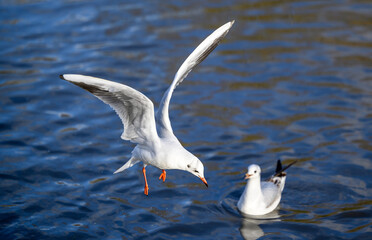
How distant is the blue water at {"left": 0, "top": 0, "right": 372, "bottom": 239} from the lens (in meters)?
8.93

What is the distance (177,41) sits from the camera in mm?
15297

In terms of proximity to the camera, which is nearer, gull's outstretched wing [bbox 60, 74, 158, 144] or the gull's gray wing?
gull's outstretched wing [bbox 60, 74, 158, 144]

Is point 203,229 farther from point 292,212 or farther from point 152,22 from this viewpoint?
point 152,22

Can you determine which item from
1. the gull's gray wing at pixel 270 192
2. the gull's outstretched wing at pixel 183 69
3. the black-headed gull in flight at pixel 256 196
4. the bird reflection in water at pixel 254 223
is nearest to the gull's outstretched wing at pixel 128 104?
the gull's outstretched wing at pixel 183 69

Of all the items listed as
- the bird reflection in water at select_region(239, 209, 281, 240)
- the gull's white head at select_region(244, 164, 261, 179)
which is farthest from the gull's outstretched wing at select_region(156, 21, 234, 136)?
the bird reflection in water at select_region(239, 209, 281, 240)

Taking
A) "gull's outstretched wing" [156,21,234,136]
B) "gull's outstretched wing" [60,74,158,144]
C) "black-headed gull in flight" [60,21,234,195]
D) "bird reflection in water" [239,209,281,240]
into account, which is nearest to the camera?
"gull's outstretched wing" [60,74,158,144]

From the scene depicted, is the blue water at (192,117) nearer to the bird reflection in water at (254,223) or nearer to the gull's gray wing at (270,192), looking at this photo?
the bird reflection in water at (254,223)

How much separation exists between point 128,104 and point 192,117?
4.33 metres

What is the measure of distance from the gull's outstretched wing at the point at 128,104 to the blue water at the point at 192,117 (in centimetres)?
154

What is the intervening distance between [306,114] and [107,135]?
417cm

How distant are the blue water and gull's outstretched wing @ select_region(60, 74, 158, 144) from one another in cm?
154

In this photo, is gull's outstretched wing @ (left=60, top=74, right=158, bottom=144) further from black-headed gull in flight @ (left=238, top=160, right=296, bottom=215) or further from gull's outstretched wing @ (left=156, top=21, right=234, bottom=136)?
black-headed gull in flight @ (left=238, top=160, right=296, bottom=215)

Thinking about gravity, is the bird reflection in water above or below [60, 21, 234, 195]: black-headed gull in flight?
below

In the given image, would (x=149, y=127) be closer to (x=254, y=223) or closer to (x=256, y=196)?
(x=256, y=196)
